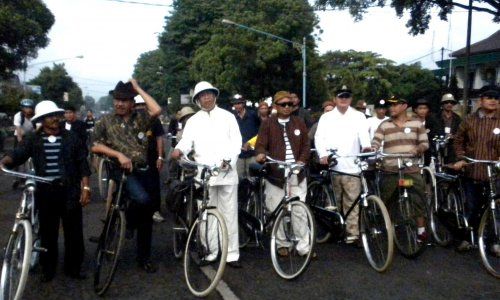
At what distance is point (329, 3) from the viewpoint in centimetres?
2388

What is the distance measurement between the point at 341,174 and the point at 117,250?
320cm

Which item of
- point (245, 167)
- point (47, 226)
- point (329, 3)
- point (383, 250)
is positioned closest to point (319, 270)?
point (383, 250)

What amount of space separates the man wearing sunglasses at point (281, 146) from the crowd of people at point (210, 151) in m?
0.01

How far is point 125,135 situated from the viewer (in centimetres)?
734

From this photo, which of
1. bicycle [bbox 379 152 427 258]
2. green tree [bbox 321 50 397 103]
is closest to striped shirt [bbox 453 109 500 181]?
bicycle [bbox 379 152 427 258]

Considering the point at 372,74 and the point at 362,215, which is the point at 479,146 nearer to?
the point at 362,215

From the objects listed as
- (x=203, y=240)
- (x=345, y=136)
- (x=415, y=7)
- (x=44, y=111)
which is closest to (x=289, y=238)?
(x=203, y=240)

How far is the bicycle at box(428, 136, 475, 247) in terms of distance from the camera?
8.37m

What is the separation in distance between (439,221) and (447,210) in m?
0.28

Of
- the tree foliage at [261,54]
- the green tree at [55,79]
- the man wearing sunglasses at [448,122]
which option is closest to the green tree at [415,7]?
the man wearing sunglasses at [448,122]

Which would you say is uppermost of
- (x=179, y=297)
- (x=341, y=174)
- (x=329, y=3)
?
(x=329, y=3)

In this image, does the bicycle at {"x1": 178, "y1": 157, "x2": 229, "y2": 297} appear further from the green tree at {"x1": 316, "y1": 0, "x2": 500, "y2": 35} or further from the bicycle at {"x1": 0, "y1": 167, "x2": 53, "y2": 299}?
the green tree at {"x1": 316, "y1": 0, "x2": 500, "y2": 35}

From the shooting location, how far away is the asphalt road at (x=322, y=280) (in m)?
6.59

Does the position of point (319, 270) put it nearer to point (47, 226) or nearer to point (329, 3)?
point (47, 226)
